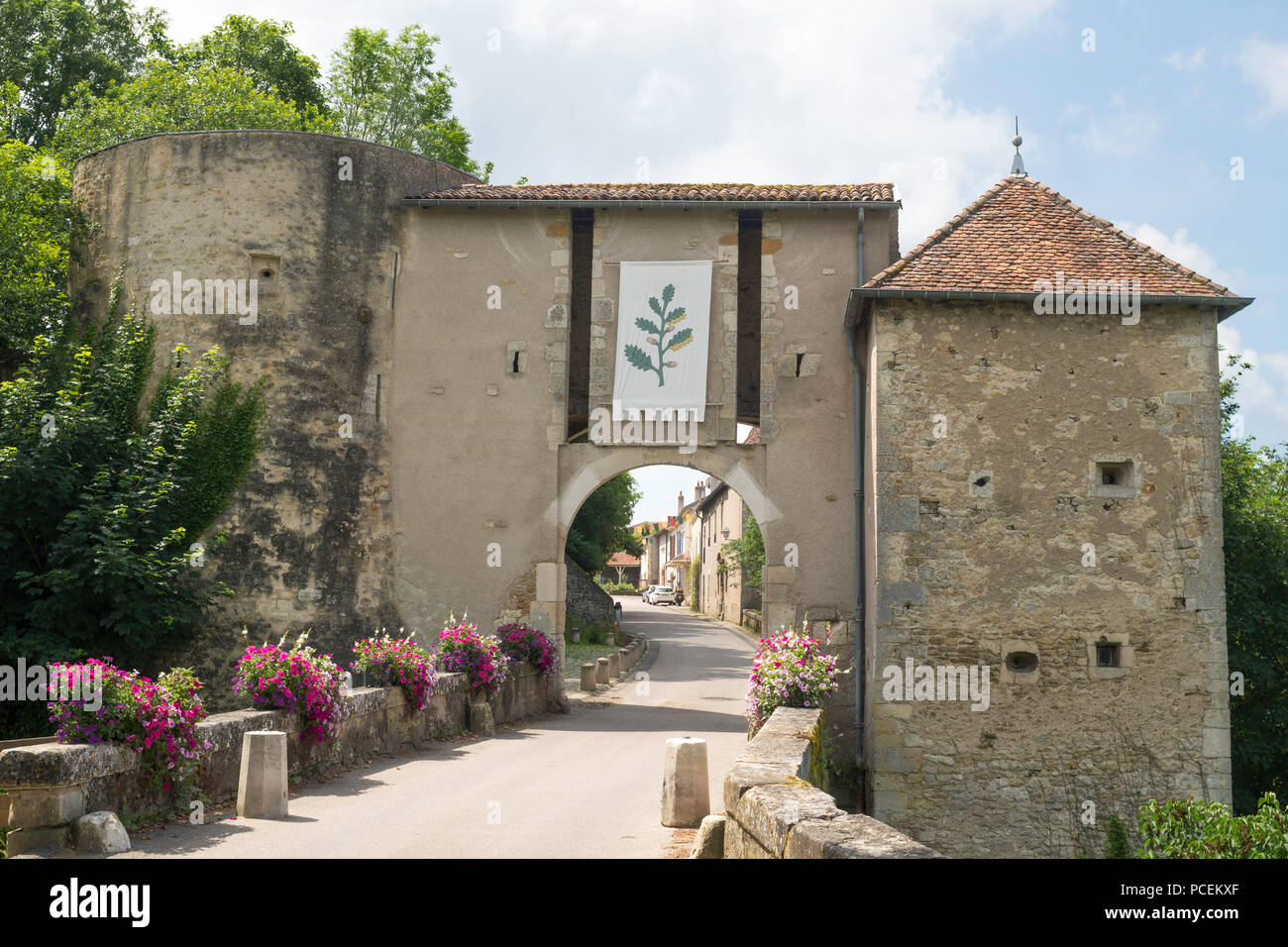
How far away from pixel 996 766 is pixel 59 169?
61.1 ft

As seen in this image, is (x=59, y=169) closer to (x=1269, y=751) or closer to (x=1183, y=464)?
(x=1183, y=464)

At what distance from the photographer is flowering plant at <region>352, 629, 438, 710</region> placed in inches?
443

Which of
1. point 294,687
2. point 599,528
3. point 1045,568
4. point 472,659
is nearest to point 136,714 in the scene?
point 294,687

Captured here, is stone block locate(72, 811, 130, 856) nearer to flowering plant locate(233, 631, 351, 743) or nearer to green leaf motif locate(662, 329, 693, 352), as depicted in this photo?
flowering plant locate(233, 631, 351, 743)

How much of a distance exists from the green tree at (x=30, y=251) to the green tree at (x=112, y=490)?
7.97ft

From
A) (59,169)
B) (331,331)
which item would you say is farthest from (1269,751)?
(59,169)

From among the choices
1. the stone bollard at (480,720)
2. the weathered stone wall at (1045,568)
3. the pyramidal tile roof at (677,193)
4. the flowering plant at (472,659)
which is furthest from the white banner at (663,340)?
the stone bollard at (480,720)

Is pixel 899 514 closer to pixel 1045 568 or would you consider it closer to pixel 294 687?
pixel 1045 568

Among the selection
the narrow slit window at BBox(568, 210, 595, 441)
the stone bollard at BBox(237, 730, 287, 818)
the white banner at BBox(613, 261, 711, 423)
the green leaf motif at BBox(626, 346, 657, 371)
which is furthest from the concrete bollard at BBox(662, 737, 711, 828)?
the narrow slit window at BBox(568, 210, 595, 441)

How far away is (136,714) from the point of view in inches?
273

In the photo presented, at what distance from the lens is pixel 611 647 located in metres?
28.8

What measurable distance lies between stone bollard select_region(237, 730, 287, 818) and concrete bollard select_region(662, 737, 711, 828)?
2808mm

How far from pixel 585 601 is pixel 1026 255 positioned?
19.9 metres

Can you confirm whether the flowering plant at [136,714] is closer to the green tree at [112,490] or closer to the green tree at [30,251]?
the green tree at [112,490]
